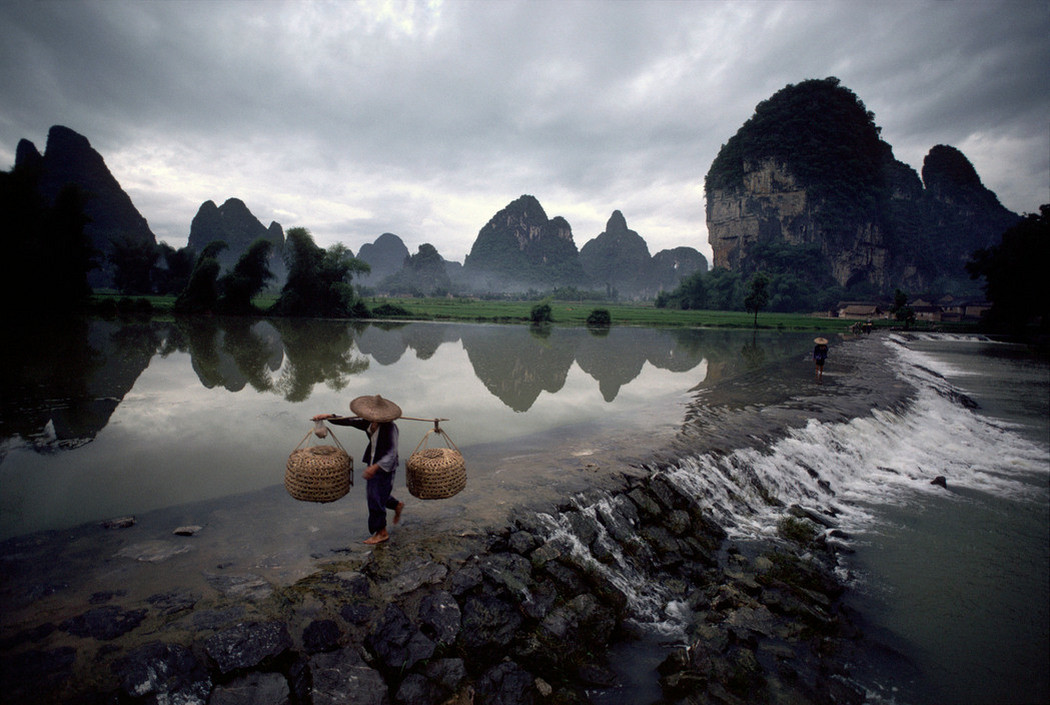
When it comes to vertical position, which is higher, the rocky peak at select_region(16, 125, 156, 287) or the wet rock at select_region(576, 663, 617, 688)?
the rocky peak at select_region(16, 125, 156, 287)

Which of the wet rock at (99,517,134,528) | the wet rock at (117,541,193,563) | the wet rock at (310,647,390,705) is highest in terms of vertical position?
the wet rock at (99,517,134,528)

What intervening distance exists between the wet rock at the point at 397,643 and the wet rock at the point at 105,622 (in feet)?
4.84

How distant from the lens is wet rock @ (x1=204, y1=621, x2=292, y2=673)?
8.68ft

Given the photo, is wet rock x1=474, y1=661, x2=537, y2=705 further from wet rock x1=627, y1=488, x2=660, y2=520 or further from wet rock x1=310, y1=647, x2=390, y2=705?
wet rock x1=627, y1=488, x2=660, y2=520

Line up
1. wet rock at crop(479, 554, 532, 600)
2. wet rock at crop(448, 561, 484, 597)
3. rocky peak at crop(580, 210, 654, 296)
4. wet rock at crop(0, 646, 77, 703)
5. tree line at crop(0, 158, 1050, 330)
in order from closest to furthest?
wet rock at crop(0, 646, 77, 703) → wet rock at crop(448, 561, 484, 597) → wet rock at crop(479, 554, 532, 600) → tree line at crop(0, 158, 1050, 330) → rocky peak at crop(580, 210, 654, 296)

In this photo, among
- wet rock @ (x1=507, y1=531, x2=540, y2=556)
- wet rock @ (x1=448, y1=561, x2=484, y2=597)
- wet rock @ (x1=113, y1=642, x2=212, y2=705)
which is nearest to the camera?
wet rock @ (x1=113, y1=642, x2=212, y2=705)

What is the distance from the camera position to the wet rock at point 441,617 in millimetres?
3156

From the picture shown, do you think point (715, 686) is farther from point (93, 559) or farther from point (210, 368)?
point (210, 368)

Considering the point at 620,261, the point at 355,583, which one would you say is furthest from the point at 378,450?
the point at 620,261

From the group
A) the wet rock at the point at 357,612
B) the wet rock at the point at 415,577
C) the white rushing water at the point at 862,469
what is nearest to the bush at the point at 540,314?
the white rushing water at the point at 862,469

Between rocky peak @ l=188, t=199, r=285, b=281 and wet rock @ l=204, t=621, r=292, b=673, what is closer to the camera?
wet rock @ l=204, t=621, r=292, b=673

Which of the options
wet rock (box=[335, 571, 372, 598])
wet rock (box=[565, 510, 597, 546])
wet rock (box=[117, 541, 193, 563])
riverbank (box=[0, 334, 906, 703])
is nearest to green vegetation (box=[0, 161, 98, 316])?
riverbank (box=[0, 334, 906, 703])

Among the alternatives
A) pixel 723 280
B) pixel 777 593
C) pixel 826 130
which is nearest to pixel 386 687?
pixel 777 593

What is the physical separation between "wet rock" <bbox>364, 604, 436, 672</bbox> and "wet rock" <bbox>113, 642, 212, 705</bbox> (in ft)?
3.07
